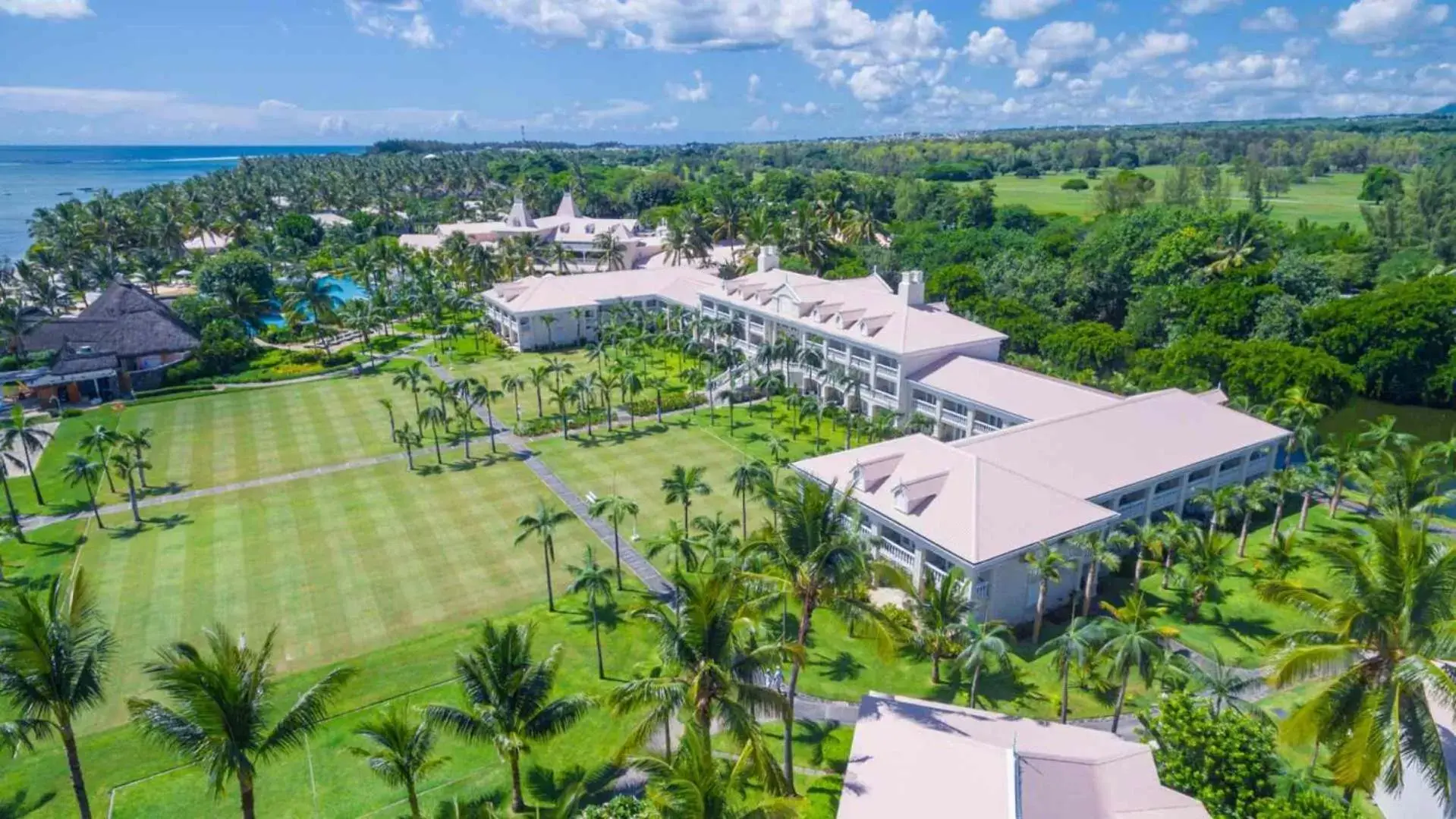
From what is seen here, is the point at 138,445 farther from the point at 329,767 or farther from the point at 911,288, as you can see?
the point at 911,288

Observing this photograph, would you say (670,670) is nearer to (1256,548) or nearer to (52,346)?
(1256,548)

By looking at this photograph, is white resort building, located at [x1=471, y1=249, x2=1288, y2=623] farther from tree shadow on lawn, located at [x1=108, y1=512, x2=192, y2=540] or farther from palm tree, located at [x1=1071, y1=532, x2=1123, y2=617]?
tree shadow on lawn, located at [x1=108, y1=512, x2=192, y2=540]

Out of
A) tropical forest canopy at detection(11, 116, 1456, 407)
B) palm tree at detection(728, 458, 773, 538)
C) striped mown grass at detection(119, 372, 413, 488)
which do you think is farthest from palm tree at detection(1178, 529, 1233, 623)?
striped mown grass at detection(119, 372, 413, 488)

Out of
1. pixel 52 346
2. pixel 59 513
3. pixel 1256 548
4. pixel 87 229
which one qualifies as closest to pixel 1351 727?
pixel 1256 548

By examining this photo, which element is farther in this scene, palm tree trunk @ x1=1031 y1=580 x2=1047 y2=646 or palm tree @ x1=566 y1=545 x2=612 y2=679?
palm tree trunk @ x1=1031 y1=580 x2=1047 y2=646

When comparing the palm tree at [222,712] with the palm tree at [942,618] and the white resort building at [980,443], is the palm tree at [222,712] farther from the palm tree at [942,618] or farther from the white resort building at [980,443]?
the palm tree at [942,618]

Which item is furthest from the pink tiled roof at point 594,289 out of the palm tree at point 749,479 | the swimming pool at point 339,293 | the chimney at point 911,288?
the palm tree at point 749,479

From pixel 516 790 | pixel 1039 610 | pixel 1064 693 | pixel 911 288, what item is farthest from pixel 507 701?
pixel 911 288
